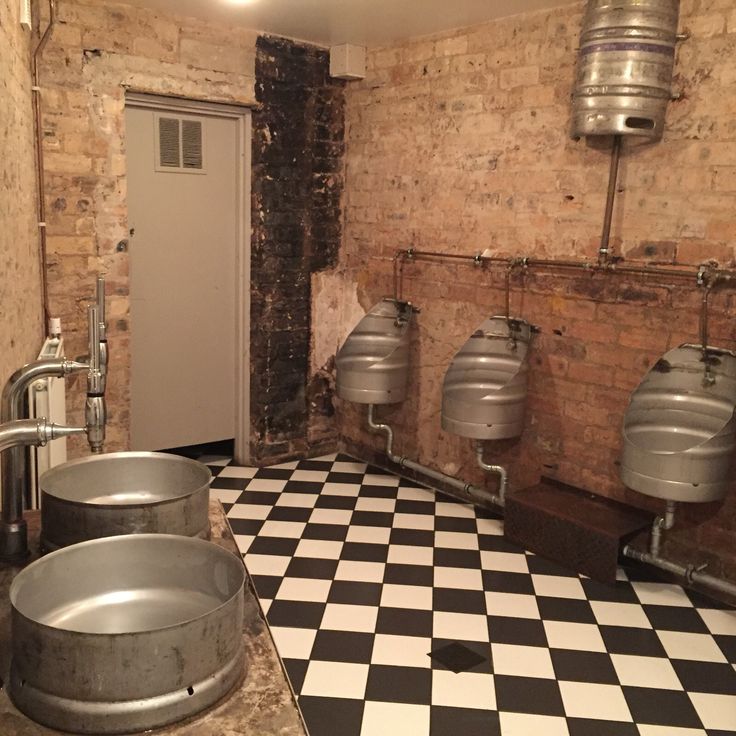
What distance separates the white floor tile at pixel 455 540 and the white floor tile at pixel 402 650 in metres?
0.93

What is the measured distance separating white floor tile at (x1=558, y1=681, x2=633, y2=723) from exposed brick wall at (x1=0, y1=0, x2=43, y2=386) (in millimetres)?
2163

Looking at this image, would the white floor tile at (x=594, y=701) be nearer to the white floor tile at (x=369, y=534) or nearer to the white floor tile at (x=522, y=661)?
the white floor tile at (x=522, y=661)

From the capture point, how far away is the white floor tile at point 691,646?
3033 mm

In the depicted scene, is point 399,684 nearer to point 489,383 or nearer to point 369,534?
point 369,534

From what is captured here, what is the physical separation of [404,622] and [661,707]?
1.01 meters

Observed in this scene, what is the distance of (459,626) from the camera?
3211mm

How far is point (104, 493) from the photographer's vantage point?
5.97 ft

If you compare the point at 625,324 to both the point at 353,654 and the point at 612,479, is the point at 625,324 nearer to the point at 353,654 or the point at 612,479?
the point at 612,479

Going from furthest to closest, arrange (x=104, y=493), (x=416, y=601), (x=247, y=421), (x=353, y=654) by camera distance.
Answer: (x=247, y=421) → (x=416, y=601) → (x=353, y=654) → (x=104, y=493)

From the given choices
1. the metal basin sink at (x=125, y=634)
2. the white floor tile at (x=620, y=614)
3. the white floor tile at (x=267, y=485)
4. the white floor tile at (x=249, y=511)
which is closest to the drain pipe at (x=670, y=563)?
the white floor tile at (x=620, y=614)

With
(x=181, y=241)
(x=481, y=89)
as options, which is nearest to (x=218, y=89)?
(x=181, y=241)

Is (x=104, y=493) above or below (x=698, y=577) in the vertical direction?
above

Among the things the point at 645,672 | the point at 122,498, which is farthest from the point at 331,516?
the point at 122,498

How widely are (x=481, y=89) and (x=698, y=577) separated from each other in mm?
2680
